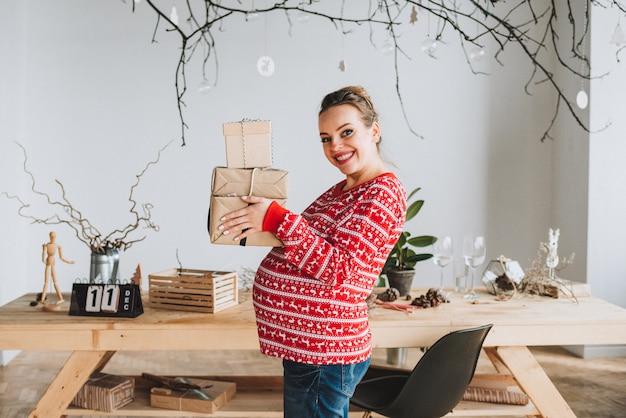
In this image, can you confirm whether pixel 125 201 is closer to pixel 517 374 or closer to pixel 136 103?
pixel 136 103

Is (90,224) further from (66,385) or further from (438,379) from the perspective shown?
(438,379)

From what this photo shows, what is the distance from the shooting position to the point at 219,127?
4535 millimetres

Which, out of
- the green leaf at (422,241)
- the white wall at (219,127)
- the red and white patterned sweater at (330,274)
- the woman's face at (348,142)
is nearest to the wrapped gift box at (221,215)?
the red and white patterned sweater at (330,274)

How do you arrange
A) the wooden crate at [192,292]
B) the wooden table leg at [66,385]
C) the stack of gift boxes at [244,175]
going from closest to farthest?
the stack of gift boxes at [244,175]
the wooden table leg at [66,385]
the wooden crate at [192,292]

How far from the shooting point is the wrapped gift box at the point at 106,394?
7.95 ft

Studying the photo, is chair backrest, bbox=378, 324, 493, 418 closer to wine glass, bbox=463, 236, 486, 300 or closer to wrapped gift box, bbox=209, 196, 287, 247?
wine glass, bbox=463, 236, 486, 300

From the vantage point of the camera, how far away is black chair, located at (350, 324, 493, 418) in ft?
6.61

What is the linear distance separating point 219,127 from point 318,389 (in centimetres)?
322

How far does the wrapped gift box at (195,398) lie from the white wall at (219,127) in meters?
2.06

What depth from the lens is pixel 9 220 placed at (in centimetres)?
403

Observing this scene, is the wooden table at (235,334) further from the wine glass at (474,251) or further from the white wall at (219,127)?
the white wall at (219,127)

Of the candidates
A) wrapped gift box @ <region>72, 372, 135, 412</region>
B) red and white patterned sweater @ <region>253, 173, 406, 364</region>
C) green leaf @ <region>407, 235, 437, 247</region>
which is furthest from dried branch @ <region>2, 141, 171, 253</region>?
green leaf @ <region>407, 235, 437, 247</region>

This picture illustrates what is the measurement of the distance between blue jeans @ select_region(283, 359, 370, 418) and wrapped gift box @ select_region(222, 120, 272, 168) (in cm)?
56

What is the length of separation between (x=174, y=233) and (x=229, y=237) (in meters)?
3.07
